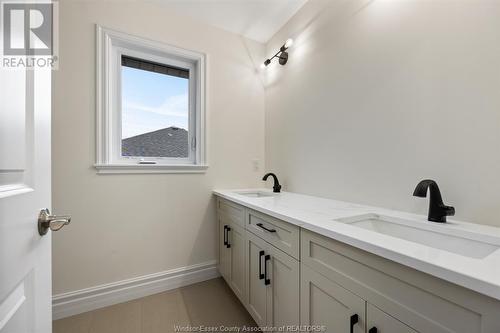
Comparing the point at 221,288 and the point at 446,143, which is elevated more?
the point at 446,143

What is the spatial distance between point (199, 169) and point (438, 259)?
1.77 m

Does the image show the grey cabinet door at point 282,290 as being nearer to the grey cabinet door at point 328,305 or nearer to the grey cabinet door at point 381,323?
the grey cabinet door at point 328,305

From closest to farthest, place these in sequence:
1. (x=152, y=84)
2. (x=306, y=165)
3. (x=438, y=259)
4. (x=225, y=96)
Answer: (x=438, y=259)
(x=306, y=165)
(x=152, y=84)
(x=225, y=96)

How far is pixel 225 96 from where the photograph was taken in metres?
2.17

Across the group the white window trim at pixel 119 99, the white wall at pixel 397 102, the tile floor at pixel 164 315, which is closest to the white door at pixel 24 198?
the tile floor at pixel 164 315

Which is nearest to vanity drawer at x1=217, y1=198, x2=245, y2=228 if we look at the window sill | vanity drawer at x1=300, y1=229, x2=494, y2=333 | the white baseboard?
the window sill

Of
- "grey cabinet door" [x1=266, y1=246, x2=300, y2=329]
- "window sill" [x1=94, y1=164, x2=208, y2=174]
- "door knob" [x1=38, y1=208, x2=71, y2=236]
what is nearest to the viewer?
"door knob" [x1=38, y1=208, x2=71, y2=236]

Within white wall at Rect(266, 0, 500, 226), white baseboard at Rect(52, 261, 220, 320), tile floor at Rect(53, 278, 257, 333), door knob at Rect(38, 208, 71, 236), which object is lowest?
tile floor at Rect(53, 278, 257, 333)

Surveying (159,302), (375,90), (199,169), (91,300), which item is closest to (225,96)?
(199,169)

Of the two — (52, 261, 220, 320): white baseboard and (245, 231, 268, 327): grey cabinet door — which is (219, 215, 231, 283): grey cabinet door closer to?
(52, 261, 220, 320): white baseboard

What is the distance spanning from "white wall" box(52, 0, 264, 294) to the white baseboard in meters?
0.05

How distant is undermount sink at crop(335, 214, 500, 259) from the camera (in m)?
0.79

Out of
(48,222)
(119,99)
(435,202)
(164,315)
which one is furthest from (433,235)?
(119,99)

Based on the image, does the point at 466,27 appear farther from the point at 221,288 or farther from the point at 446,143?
the point at 221,288
